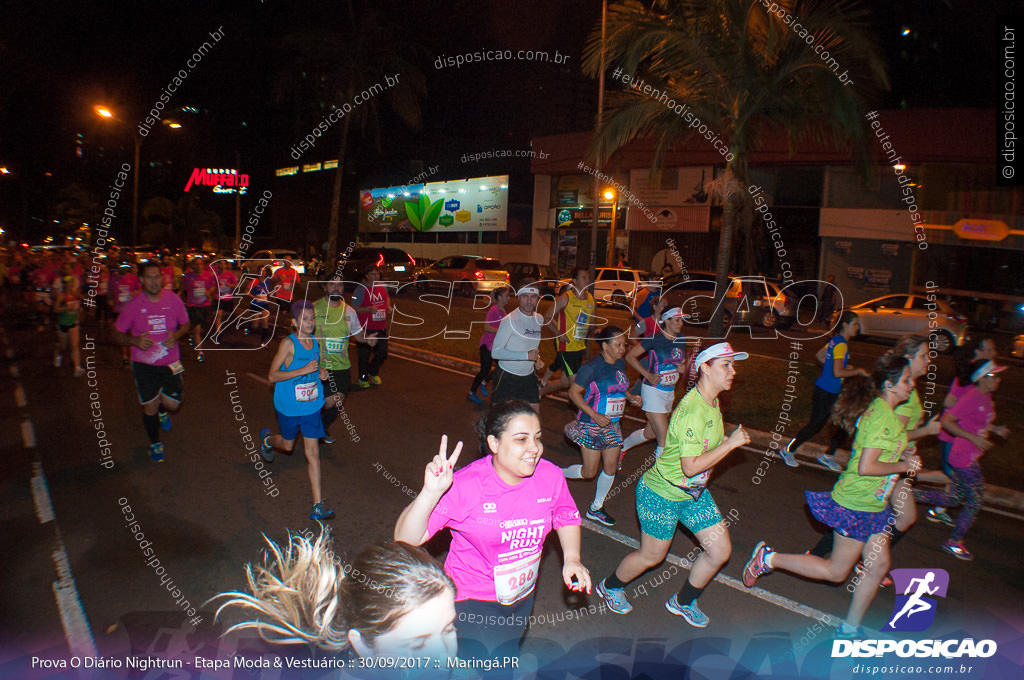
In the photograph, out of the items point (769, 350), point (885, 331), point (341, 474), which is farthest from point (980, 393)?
point (885, 331)

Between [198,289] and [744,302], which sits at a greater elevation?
[198,289]

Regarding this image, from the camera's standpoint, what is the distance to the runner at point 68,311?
1108 cm

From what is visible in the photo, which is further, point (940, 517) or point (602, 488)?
point (940, 517)

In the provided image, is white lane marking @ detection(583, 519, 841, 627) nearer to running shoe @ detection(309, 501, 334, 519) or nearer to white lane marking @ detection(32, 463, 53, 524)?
running shoe @ detection(309, 501, 334, 519)

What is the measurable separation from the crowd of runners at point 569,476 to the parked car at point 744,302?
12868 millimetres

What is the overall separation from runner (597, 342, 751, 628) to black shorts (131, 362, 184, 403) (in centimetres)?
557

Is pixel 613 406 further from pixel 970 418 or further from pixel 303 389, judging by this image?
pixel 970 418

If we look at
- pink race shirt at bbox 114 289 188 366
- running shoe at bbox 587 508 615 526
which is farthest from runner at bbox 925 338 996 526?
pink race shirt at bbox 114 289 188 366

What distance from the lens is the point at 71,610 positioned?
4.27 meters

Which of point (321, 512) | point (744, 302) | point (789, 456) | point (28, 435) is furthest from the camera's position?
point (744, 302)

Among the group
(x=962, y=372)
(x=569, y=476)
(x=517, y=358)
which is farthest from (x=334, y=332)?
(x=962, y=372)

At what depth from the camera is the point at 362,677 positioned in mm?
1924

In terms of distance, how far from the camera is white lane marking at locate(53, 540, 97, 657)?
390 cm

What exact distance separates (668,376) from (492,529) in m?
3.74
